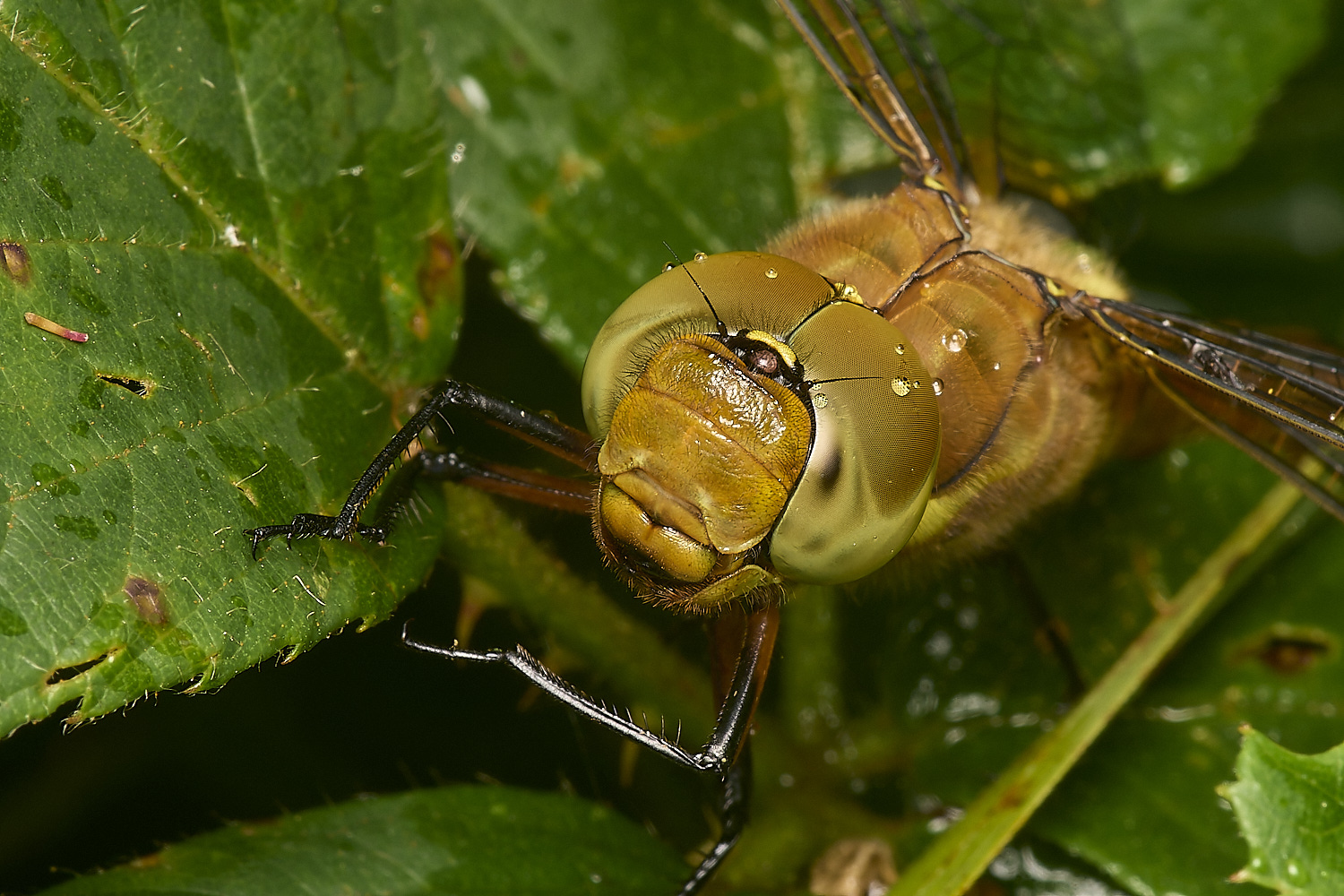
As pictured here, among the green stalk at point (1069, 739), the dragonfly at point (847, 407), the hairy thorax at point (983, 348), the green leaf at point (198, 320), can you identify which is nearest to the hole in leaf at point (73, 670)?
the green leaf at point (198, 320)

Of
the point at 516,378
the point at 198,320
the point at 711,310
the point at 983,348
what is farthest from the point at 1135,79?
the point at 198,320

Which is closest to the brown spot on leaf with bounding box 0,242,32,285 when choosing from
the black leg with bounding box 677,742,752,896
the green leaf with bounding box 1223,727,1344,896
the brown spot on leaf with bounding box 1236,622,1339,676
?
the black leg with bounding box 677,742,752,896

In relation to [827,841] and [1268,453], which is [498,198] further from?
[1268,453]

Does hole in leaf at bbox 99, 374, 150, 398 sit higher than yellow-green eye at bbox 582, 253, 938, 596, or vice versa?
yellow-green eye at bbox 582, 253, 938, 596

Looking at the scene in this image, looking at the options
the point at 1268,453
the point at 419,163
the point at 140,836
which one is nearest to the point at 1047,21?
the point at 1268,453

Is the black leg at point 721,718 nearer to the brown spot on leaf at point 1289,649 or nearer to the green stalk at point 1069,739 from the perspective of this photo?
the green stalk at point 1069,739

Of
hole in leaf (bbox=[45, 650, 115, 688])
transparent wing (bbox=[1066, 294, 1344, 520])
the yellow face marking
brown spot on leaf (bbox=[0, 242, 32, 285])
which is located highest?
transparent wing (bbox=[1066, 294, 1344, 520])

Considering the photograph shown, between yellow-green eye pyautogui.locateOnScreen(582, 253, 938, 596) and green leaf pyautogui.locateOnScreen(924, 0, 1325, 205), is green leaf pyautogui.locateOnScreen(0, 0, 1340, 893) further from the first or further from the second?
yellow-green eye pyautogui.locateOnScreen(582, 253, 938, 596)
